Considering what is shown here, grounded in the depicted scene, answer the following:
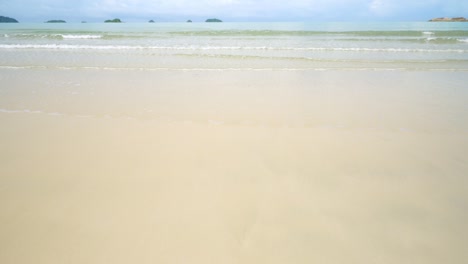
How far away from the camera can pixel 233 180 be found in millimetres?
2570

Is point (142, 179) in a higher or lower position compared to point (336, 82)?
lower

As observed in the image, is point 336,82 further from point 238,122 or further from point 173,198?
point 173,198

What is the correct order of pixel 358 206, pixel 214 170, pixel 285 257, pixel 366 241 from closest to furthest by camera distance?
pixel 285 257
pixel 366 241
pixel 358 206
pixel 214 170

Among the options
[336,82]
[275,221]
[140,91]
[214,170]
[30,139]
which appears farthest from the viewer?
[336,82]

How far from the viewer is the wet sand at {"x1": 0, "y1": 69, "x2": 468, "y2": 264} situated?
5.92 ft

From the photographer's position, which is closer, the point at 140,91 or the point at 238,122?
the point at 238,122

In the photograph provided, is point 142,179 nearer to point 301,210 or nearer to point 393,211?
point 301,210

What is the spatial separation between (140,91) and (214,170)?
3.91 metres

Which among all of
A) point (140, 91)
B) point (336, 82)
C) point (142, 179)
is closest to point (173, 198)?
point (142, 179)

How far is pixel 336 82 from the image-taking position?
6.90 m

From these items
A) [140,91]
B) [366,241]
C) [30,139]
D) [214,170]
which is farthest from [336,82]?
[30,139]

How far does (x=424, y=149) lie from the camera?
3.20 meters

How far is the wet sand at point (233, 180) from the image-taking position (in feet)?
5.92

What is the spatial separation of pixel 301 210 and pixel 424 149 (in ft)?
6.81
